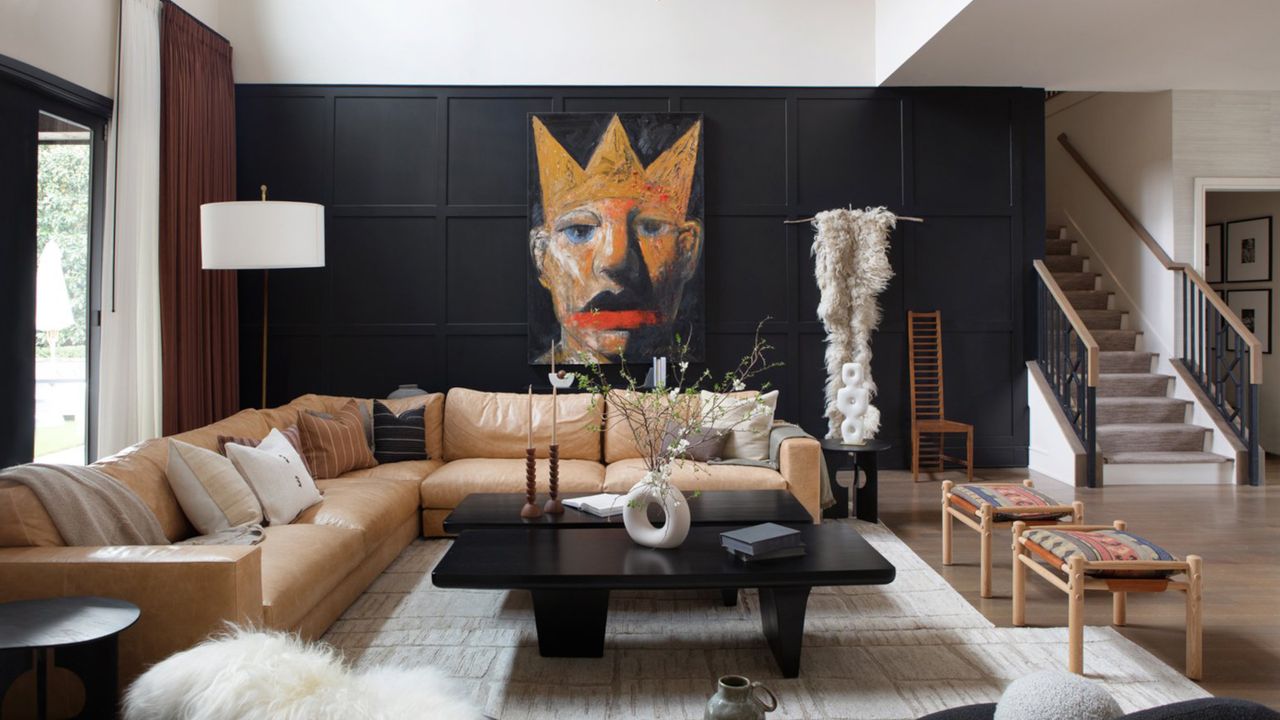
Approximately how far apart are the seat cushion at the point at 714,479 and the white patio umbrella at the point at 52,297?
2942mm

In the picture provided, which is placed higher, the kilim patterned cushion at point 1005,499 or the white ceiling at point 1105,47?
the white ceiling at point 1105,47

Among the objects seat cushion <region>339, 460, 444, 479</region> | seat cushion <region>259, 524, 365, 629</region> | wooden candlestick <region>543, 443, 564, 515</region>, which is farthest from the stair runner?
seat cushion <region>259, 524, 365, 629</region>

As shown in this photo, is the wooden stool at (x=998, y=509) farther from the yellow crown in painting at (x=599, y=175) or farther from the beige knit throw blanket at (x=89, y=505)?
the yellow crown in painting at (x=599, y=175)

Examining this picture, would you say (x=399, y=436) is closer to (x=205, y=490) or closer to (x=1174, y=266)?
(x=205, y=490)

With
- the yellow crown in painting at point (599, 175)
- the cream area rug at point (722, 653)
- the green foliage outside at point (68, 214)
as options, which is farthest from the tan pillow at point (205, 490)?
the yellow crown in painting at point (599, 175)

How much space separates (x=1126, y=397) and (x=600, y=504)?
16.9ft

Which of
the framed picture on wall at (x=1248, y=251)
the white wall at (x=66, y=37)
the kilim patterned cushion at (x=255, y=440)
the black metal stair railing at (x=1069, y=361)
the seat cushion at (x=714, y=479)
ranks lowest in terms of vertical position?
the seat cushion at (x=714, y=479)

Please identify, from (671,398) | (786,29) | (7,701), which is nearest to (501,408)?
(671,398)

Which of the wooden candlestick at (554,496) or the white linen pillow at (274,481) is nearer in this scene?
the white linen pillow at (274,481)

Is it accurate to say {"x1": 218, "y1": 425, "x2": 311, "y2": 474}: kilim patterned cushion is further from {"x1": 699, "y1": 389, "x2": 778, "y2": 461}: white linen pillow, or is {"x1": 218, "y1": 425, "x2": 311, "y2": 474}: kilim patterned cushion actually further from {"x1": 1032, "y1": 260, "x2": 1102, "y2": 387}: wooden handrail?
{"x1": 1032, "y1": 260, "x2": 1102, "y2": 387}: wooden handrail

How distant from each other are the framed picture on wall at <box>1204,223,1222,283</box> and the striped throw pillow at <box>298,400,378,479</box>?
Answer: 772 cm

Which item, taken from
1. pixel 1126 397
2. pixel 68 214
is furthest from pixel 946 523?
pixel 68 214

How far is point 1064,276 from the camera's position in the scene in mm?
8203

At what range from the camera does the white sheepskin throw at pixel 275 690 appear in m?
1.44
